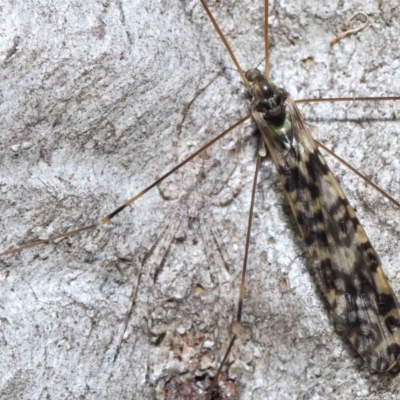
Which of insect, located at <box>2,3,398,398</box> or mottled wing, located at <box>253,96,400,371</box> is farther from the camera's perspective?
mottled wing, located at <box>253,96,400,371</box>

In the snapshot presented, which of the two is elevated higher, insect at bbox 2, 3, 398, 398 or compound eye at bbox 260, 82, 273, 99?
compound eye at bbox 260, 82, 273, 99

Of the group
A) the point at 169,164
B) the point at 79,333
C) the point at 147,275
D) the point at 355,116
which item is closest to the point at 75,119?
the point at 169,164

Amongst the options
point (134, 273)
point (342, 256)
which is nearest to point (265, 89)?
point (342, 256)

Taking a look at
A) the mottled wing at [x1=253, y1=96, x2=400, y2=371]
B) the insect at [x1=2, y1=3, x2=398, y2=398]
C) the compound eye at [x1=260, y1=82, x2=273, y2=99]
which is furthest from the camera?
the compound eye at [x1=260, y1=82, x2=273, y2=99]

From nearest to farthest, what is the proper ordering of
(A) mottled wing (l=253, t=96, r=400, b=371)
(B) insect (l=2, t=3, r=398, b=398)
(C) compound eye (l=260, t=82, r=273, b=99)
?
1. (B) insect (l=2, t=3, r=398, b=398)
2. (A) mottled wing (l=253, t=96, r=400, b=371)
3. (C) compound eye (l=260, t=82, r=273, b=99)

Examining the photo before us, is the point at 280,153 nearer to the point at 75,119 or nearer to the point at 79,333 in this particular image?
the point at 75,119
